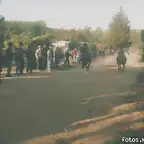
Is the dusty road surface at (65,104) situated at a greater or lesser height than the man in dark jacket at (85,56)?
lesser

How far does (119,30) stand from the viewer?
2943mm

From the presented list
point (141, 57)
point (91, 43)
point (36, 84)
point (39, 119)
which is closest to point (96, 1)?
point (91, 43)

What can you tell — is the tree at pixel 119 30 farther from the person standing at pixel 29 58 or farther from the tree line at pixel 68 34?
the person standing at pixel 29 58

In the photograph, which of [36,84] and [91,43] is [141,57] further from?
[36,84]

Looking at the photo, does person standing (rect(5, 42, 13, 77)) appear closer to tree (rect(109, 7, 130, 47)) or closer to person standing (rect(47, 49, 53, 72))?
person standing (rect(47, 49, 53, 72))

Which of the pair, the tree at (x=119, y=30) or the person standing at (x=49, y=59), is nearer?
the tree at (x=119, y=30)

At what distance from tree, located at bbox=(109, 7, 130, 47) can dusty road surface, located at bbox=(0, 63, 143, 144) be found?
0.79 feet

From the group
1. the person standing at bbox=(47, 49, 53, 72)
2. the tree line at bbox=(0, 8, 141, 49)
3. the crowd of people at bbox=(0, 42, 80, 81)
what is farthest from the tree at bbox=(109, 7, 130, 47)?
the person standing at bbox=(47, 49, 53, 72)

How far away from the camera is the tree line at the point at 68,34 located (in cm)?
294

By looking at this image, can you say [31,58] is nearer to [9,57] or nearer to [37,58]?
[37,58]

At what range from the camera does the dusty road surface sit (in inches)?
114

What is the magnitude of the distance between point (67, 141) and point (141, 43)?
99 cm

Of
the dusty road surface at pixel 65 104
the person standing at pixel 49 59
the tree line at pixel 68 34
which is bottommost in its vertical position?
the dusty road surface at pixel 65 104

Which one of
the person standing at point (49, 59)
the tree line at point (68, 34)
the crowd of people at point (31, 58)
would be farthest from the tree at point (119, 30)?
the person standing at point (49, 59)
